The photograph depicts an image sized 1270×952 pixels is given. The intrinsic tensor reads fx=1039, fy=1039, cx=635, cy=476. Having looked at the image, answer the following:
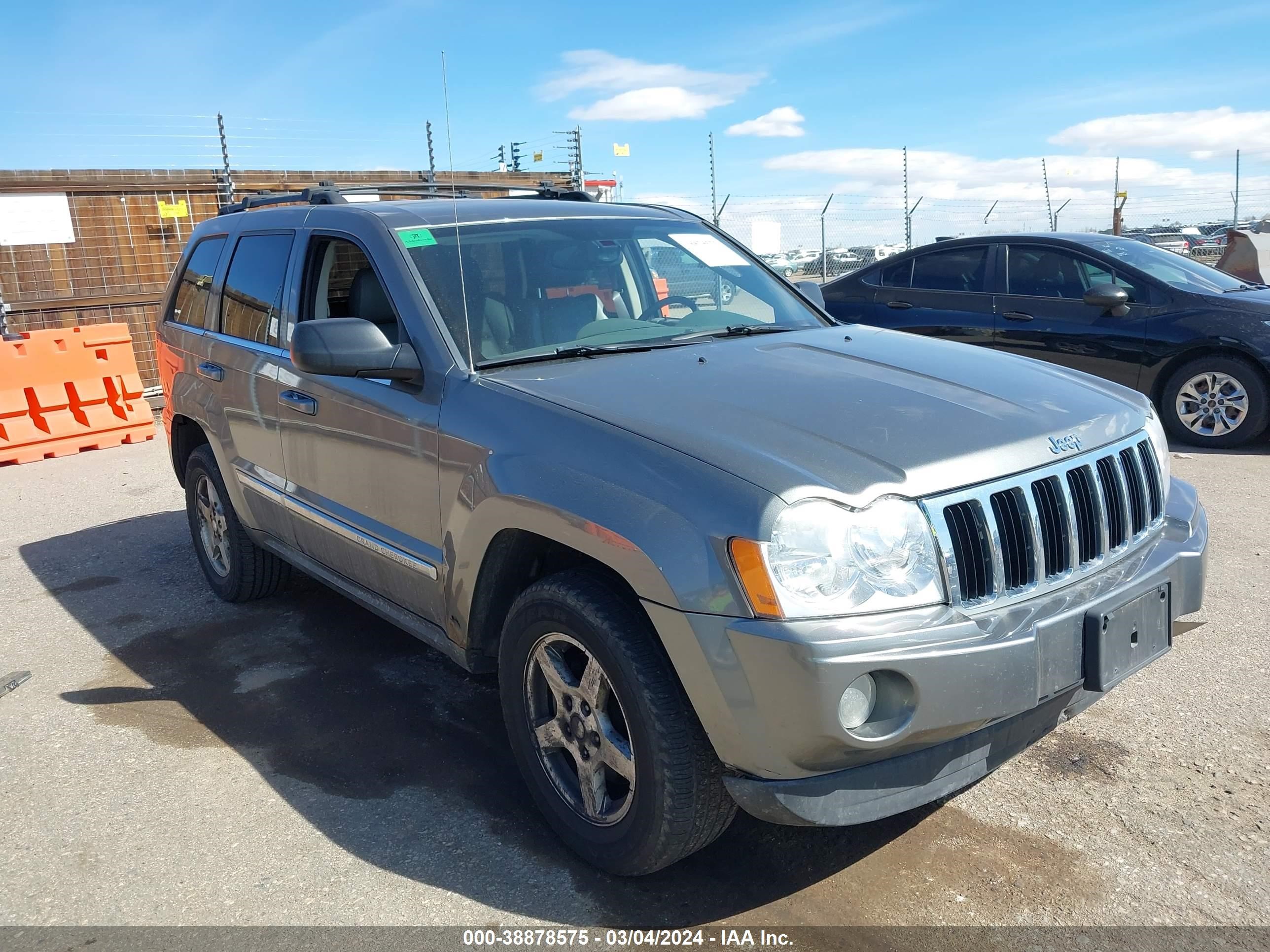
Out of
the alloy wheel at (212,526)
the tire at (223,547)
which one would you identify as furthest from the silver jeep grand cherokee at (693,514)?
the alloy wheel at (212,526)

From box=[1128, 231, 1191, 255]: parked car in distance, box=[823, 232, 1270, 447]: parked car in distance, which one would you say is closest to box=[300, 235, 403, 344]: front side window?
box=[823, 232, 1270, 447]: parked car in distance

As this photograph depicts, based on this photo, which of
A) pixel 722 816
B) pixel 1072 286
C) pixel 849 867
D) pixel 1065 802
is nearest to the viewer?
pixel 722 816

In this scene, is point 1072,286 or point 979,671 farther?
point 1072,286

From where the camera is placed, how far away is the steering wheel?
12.4ft

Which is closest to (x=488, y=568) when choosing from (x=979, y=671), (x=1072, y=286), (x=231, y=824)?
(x=231, y=824)

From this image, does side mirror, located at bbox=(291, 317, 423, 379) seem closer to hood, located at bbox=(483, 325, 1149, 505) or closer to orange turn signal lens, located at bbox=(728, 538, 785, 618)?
hood, located at bbox=(483, 325, 1149, 505)

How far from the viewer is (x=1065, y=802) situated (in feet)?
10.3

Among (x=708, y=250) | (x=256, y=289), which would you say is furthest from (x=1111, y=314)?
(x=256, y=289)

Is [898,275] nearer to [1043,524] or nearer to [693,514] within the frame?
[1043,524]

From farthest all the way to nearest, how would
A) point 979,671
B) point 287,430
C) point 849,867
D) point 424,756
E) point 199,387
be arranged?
1. point 199,387
2. point 287,430
3. point 424,756
4. point 849,867
5. point 979,671

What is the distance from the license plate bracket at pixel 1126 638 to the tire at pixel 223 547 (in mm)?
3655

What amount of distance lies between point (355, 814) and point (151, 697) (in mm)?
1442

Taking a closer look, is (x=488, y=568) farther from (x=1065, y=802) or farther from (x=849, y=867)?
(x=1065, y=802)

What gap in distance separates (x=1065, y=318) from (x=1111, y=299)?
409 millimetres
